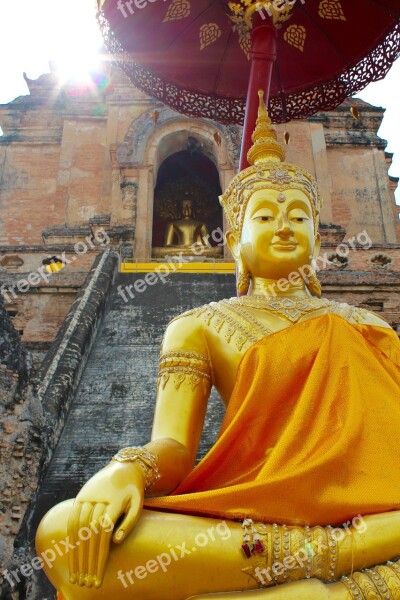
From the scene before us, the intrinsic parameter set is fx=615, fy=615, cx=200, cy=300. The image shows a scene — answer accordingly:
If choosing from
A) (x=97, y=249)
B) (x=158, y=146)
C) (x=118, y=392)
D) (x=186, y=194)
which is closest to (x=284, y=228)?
(x=118, y=392)

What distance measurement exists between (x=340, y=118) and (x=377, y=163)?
1717 mm

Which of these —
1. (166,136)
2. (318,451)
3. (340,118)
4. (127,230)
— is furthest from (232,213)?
(340,118)

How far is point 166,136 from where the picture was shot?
14.1 m

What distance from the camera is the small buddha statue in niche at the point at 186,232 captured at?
14789 mm

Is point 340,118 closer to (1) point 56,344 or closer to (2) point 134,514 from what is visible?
(1) point 56,344

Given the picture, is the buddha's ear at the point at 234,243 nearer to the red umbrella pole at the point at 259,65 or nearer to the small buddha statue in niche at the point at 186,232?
the red umbrella pole at the point at 259,65

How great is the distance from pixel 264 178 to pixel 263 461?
155cm

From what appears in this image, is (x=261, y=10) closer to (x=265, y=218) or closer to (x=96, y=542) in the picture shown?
(x=265, y=218)

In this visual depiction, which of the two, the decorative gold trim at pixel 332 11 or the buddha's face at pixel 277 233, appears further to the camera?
the decorative gold trim at pixel 332 11

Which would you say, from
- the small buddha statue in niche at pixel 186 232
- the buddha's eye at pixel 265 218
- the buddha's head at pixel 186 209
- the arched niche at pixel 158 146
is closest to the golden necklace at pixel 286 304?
the buddha's eye at pixel 265 218

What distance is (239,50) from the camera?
5039mm

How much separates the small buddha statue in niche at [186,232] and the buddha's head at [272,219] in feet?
36.5

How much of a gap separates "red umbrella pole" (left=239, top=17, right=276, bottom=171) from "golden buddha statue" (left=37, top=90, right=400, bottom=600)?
2.89 feet

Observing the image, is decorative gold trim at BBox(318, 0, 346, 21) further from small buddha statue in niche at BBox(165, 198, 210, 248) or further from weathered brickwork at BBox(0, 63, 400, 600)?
small buddha statue in niche at BBox(165, 198, 210, 248)
